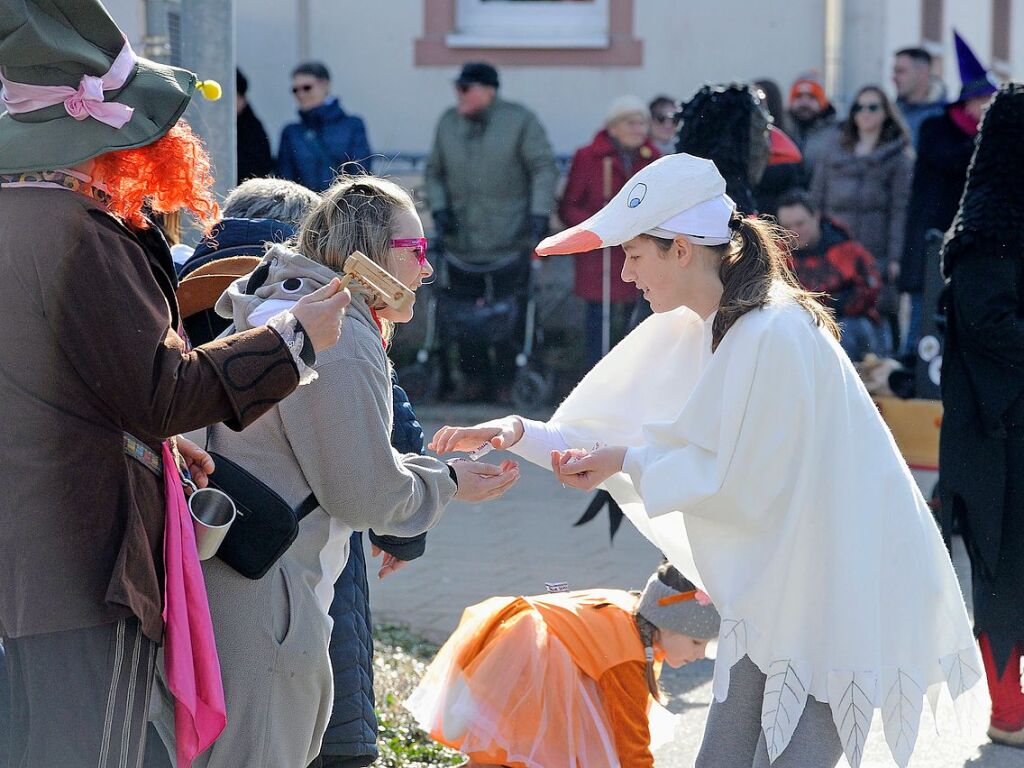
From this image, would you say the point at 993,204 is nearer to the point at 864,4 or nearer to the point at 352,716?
the point at 352,716

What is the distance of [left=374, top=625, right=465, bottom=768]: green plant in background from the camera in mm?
4520

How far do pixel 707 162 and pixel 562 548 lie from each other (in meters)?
3.83

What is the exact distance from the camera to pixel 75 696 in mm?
2592

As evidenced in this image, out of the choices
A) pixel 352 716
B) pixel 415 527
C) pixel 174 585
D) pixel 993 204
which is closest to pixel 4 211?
pixel 174 585

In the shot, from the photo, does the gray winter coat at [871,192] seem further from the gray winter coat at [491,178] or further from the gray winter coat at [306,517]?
the gray winter coat at [306,517]

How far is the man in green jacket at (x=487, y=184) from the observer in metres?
10.4

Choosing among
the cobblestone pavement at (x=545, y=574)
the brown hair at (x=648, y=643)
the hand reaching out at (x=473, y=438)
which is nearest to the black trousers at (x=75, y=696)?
the hand reaching out at (x=473, y=438)

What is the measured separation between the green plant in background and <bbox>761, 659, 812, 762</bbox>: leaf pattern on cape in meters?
1.43

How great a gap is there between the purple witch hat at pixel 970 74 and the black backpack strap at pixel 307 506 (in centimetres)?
593

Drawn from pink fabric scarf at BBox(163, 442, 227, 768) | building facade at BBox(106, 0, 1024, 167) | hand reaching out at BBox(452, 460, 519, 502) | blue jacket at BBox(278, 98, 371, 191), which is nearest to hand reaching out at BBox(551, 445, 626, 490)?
hand reaching out at BBox(452, 460, 519, 502)

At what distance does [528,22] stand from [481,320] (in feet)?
10.4

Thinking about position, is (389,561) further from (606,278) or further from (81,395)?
(606,278)

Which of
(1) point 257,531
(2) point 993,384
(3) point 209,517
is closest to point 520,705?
(1) point 257,531

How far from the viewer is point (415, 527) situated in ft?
10.3
